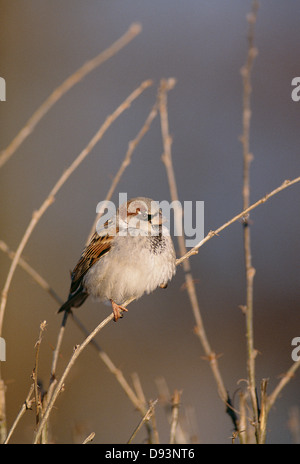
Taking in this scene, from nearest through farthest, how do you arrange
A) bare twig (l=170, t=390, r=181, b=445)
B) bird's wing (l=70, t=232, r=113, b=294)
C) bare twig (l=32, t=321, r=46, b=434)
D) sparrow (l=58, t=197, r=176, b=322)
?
bare twig (l=32, t=321, r=46, b=434) < bare twig (l=170, t=390, r=181, b=445) < sparrow (l=58, t=197, r=176, b=322) < bird's wing (l=70, t=232, r=113, b=294)

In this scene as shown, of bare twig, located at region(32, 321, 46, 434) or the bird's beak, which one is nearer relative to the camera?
bare twig, located at region(32, 321, 46, 434)

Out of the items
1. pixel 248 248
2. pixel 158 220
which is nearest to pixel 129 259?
pixel 158 220

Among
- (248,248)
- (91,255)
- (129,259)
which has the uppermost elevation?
(91,255)

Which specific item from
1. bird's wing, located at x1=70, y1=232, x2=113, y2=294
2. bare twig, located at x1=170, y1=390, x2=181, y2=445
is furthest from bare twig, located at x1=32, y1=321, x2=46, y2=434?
bird's wing, located at x1=70, y1=232, x2=113, y2=294

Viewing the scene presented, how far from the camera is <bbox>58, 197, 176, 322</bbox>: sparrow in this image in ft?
9.44

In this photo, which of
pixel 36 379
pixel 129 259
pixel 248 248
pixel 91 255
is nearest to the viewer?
pixel 36 379

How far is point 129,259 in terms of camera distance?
2.90 metres

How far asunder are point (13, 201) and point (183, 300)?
249cm

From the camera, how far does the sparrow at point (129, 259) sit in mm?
2877

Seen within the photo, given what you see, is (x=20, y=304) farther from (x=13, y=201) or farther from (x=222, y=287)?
(x=222, y=287)

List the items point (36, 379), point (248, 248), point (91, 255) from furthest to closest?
point (91, 255), point (248, 248), point (36, 379)

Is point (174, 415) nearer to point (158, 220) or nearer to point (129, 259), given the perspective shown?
point (129, 259)

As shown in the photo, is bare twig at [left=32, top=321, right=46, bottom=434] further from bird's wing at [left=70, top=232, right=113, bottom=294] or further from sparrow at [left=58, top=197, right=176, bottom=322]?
bird's wing at [left=70, top=232, right=113, bottom=294]
